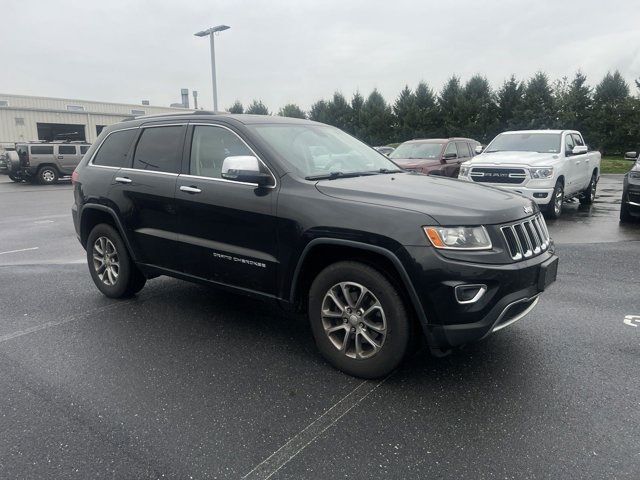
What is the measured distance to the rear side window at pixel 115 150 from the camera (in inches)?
197

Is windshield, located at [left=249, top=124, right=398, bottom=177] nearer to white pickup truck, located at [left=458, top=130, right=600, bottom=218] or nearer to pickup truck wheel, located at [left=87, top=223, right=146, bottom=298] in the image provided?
pickup truck wheel, located at [left=87, top=223, right=146, bottom=298]

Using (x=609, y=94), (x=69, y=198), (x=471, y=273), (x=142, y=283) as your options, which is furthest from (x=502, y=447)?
(x=609, y=94)

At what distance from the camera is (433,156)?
13328mm

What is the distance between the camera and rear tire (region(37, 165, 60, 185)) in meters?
22.2

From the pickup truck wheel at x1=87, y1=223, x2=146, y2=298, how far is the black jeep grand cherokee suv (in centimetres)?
4

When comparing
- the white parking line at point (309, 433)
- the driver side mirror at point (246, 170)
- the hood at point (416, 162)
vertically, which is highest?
the driver side mirror at point (246, 170)

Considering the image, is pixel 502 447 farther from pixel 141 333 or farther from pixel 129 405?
pixel 141 333

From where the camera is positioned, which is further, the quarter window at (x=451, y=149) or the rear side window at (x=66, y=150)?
the rear side window at (x=66, y=150)

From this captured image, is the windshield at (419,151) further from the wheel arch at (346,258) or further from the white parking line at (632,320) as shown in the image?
the wheel arch at (346,258)

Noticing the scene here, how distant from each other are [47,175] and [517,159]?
20.1 m

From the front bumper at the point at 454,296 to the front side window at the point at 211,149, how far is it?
1.76 m

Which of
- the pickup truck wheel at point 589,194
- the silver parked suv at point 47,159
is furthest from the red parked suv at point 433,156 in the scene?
the silver parked suv at point 47,159

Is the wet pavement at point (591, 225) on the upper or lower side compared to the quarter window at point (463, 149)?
lower

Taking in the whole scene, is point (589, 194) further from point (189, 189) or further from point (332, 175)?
point (189, 189)
